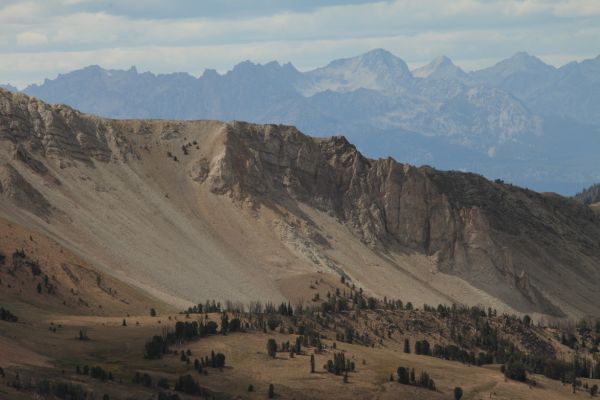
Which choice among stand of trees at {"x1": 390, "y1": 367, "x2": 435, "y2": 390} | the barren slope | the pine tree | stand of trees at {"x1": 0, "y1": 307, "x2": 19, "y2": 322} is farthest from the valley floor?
the barren slope

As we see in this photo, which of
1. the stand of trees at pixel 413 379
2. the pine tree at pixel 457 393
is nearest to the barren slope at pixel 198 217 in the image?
the stand of trees at pixel 413 379

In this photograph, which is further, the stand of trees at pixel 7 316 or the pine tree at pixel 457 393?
the stand of trees at pixel 7 316

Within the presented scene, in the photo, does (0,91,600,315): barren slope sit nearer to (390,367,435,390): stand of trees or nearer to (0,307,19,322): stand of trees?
(0,307,19,322): stand of trees

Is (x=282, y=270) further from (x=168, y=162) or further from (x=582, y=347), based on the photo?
(x=582, y=347)

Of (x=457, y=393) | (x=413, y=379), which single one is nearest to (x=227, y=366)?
(x=413, y=379)

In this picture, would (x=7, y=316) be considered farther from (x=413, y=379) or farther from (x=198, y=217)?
(x=198, y=217)

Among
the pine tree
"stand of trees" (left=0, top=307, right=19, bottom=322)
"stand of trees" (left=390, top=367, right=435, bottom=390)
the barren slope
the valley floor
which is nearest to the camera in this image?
the valley floor

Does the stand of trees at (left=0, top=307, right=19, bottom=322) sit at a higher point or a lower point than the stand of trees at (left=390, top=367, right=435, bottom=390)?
higher

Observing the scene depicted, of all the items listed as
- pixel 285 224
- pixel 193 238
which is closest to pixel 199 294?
pixel 193 238

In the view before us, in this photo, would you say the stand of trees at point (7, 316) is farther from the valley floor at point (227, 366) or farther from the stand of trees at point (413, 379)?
the stand of trees at point (413, 379)

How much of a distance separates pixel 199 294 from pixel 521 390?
5627 cm

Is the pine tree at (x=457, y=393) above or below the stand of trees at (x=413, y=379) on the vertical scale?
below

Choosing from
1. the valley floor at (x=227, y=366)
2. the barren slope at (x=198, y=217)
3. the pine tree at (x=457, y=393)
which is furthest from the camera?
the barren slope at (x=198, y=217)

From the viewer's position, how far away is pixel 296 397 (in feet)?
331
